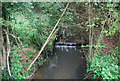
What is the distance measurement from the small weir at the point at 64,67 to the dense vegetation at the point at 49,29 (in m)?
0.51

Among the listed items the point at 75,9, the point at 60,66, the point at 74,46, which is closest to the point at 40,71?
the point at 60,66

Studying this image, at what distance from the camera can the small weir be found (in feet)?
14.1

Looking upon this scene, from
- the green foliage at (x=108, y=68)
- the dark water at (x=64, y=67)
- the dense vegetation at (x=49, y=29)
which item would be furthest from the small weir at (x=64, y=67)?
the green foliage at (x=108, y=68)

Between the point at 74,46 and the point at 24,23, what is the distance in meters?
→ 4.62

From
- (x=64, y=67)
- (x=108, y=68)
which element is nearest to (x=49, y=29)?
(x=64, y=67)

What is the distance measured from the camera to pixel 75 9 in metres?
4.13

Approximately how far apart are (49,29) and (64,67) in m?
1.79

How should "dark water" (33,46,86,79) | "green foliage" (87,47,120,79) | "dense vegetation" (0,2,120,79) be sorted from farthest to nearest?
"dark water" (33,46,86,79) → "dense vegetation" (0,2,120,79) → "green foliage" (87,47,120,79)

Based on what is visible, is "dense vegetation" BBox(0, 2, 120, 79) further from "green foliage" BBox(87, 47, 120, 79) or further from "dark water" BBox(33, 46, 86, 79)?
"dark water" BBox(33, 46, 86, 79)

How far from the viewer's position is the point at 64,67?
16.1 ft

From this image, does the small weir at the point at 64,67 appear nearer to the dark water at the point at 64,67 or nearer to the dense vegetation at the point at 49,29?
the dark water at the point at 64,67

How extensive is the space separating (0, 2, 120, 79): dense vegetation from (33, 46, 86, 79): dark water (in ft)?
1.65

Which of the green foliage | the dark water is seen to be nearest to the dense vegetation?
the green foliage

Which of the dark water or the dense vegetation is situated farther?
the dark water
